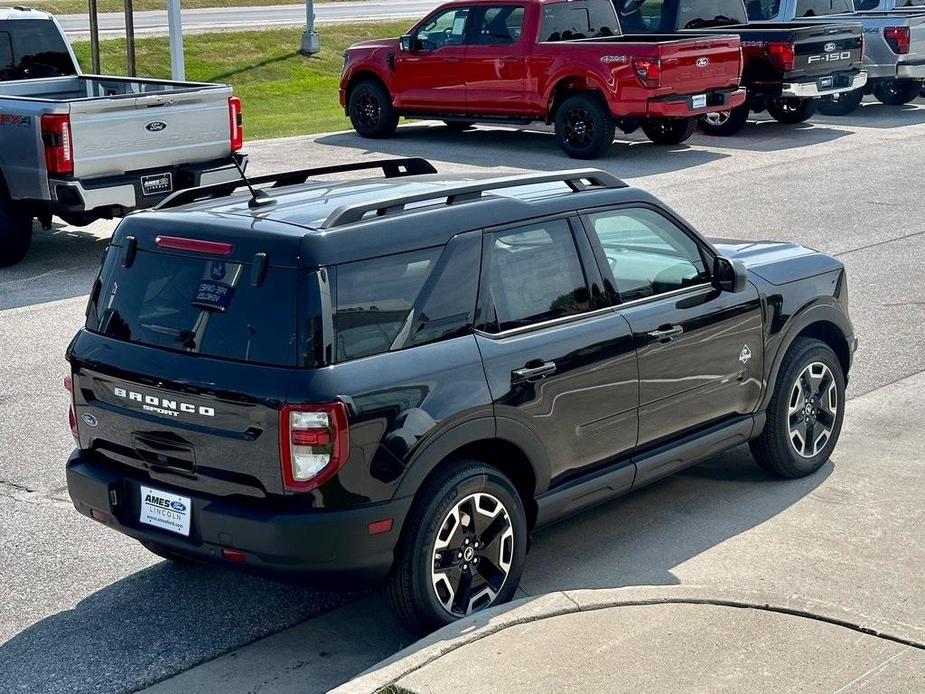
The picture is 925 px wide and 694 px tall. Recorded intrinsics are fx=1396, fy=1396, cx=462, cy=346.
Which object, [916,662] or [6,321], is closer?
[916,662]

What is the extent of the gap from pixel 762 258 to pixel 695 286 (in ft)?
2.44

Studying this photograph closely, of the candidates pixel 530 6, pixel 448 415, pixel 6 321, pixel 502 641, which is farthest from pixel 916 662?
pixel 530 6

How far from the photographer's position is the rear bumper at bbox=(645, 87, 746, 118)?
17.3 meters

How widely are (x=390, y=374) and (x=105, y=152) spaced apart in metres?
7.39

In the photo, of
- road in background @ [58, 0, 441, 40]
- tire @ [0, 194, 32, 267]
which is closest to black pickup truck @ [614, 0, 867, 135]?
tire @ [0, 194, 32, 267]

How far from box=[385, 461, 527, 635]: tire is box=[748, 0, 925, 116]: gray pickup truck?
1800 cm

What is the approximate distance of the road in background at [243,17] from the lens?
123 feet

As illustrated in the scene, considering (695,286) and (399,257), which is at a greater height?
(399,257)

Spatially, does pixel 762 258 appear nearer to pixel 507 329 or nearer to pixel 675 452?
pixel 675 452

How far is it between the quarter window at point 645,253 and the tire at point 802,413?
2.67ft

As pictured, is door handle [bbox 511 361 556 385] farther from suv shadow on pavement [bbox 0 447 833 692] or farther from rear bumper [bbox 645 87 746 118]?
rear bumper [bbox 645 87 746 118]

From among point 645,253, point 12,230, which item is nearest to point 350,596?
point 645,253

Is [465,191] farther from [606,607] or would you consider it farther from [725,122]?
[725,122]

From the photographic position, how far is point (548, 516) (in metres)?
5.80
